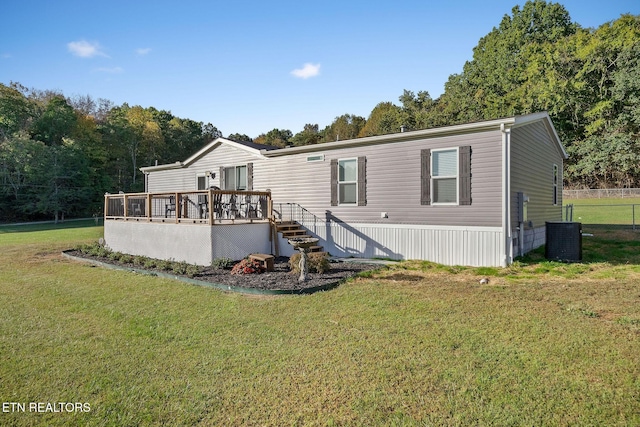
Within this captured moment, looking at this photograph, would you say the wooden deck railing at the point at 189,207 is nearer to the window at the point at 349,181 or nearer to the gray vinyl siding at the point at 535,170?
the window at the point at 349,181

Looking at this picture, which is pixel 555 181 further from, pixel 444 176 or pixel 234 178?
pixel 234 178

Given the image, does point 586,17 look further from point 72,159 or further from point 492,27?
point 72,159

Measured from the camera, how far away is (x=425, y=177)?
8906mm

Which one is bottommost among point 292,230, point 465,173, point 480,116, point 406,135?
point 292,230

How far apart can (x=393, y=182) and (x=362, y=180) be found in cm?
89

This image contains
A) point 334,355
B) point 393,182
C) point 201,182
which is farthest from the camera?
point 201,182

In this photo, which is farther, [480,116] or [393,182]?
[480,116]

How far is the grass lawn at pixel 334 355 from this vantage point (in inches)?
108

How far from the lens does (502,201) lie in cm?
794

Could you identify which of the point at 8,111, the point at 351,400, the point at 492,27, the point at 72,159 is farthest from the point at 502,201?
the point at 492,27

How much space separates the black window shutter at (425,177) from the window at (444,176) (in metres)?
0.09

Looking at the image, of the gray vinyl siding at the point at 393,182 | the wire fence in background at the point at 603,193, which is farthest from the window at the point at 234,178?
the wire fence in background at the point at 603,193

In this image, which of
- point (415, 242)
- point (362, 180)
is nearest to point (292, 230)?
point (362, 180)

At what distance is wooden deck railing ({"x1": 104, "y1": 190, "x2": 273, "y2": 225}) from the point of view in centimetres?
988
